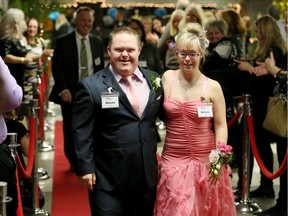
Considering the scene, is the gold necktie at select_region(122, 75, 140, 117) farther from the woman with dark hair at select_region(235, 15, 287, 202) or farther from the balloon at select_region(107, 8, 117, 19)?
the balloon at select_region(107, 8, 117, 19)

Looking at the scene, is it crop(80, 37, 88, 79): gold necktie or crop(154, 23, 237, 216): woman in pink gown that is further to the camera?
crop(80, 37, 88, 79): gold necktie

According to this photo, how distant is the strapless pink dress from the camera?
16.3ft

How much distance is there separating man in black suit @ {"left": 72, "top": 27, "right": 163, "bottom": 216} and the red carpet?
2.32 meters

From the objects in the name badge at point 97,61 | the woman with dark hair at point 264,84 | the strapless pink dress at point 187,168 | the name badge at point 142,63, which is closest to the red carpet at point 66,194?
the name badge at point 97,61

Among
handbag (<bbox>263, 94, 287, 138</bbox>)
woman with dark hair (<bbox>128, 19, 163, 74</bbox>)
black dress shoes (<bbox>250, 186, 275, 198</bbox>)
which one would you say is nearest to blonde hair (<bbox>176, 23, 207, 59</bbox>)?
handbag (<bbox>263, 94, 287, 138</bbox>)

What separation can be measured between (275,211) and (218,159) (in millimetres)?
2151

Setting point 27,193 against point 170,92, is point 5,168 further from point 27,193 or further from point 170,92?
point 27,193

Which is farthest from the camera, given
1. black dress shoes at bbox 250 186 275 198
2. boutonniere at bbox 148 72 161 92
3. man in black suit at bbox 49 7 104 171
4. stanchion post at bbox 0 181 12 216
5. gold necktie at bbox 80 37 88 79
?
gold necktie at bbox 80 37 88 79

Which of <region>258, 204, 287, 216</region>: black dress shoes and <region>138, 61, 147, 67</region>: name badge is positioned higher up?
<region>138, 61, 147, 67</region>: name badge

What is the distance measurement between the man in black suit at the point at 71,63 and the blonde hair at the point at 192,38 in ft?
11.7

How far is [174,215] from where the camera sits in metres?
4.97

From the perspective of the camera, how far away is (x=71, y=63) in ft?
28.6

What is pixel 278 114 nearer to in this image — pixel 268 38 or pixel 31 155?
pixel 268 38

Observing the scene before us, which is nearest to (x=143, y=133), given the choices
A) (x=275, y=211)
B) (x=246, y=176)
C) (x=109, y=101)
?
(x=109, y=101)
